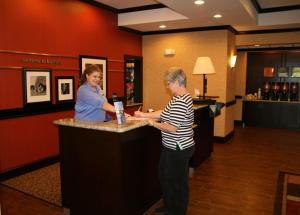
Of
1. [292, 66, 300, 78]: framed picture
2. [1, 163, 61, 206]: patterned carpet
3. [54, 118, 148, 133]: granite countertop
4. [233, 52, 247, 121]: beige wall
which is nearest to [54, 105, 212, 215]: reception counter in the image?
[54, 118, 148, 133]: granite countertop

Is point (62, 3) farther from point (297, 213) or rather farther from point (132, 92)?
point (297, 213)

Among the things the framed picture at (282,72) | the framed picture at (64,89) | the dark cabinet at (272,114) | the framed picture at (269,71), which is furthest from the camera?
the framed picture at (269,71)

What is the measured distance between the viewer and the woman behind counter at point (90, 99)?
3023mm

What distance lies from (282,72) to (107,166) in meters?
8.09

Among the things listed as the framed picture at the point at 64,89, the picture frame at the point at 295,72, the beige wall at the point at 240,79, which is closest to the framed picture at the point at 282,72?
the picture frame at the point at 295,72

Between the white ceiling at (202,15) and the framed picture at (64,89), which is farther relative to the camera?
the framed picture at (64,89)

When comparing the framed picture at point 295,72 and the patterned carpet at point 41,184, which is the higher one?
the framed picture at point 295,72

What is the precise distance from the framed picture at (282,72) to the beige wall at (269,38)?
194 cm

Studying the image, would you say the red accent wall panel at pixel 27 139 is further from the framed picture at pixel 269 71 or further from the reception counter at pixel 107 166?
the framed picture at pixel 269 71

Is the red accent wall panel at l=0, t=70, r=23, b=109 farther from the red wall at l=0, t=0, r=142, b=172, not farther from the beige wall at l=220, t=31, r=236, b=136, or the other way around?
the beige wall at l=220, t=31, r=236, b=136

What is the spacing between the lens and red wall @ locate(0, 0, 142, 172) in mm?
3971

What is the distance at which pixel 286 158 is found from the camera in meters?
5.39

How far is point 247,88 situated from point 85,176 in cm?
795

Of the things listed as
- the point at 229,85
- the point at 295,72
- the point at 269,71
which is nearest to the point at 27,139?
the point at 229,85
